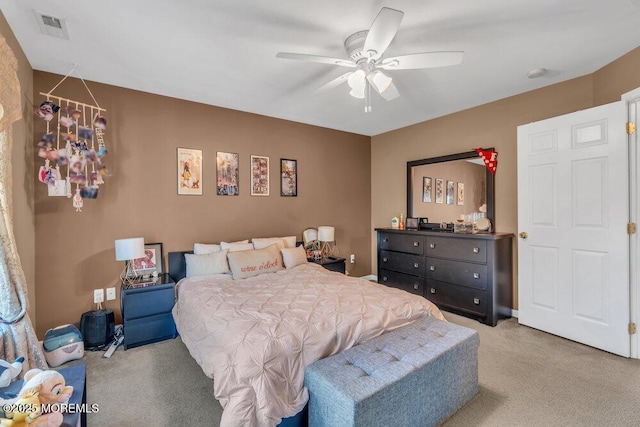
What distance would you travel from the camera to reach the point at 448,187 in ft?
13.6

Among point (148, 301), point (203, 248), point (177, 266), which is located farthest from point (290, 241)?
point (148, 301)

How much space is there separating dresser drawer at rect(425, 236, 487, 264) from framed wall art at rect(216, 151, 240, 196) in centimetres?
272

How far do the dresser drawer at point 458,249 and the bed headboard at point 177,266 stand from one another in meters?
3.12

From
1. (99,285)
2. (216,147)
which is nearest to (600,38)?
(216,147)

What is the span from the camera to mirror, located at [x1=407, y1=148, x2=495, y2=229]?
3.75 m

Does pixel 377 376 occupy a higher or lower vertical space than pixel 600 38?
lower

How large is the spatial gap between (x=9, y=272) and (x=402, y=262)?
405cm

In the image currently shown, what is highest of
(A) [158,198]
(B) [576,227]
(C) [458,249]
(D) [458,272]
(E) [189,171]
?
(E) [189,171]

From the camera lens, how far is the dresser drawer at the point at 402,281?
159 inches

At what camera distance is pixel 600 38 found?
91.2 inches

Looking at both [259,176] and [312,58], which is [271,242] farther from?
[312,58]

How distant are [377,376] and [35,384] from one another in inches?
58.7

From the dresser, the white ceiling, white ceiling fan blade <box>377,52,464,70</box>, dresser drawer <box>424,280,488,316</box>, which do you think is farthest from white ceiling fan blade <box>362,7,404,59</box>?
dresser drawer <box>424,280,488,316</box>

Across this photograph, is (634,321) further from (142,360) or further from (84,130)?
(84,130)
